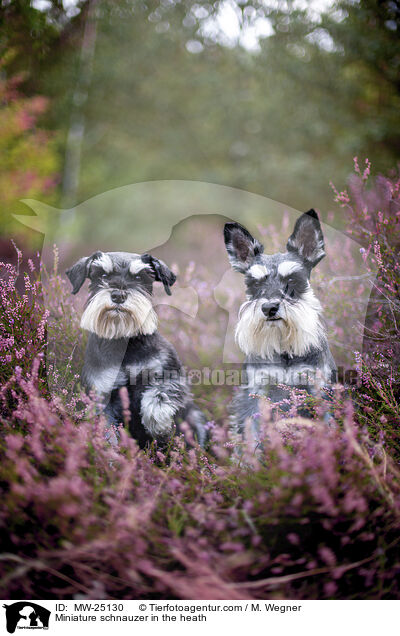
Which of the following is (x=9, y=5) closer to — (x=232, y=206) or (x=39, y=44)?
(x=39, y=44)

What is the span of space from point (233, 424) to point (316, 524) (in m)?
1.05

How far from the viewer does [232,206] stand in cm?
529

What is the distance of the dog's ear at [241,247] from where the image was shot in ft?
8.23

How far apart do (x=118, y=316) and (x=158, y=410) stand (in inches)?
24.4

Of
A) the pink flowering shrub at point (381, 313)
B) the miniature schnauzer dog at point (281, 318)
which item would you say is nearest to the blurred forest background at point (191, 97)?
the pink flowering shrub at point (381, 313)

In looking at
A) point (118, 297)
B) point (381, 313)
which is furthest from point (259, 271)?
point (381, 313)

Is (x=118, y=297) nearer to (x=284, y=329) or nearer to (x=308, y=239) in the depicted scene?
(x=284, y=329)

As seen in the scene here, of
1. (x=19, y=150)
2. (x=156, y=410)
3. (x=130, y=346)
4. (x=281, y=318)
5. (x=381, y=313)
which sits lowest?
(x=156, y=410)

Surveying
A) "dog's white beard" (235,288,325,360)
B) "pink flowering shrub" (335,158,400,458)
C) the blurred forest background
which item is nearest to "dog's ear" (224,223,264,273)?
"dog's white beard" (235,288,325,360)

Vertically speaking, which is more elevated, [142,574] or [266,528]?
[266,528]

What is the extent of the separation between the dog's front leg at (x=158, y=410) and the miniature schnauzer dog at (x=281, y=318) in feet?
1.53

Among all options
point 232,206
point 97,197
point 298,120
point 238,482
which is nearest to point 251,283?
point 238,482

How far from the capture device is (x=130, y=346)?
2.44m

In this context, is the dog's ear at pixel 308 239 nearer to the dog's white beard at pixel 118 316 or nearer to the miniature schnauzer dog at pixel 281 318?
the miniature schnauzer dog at pixel 281 318
